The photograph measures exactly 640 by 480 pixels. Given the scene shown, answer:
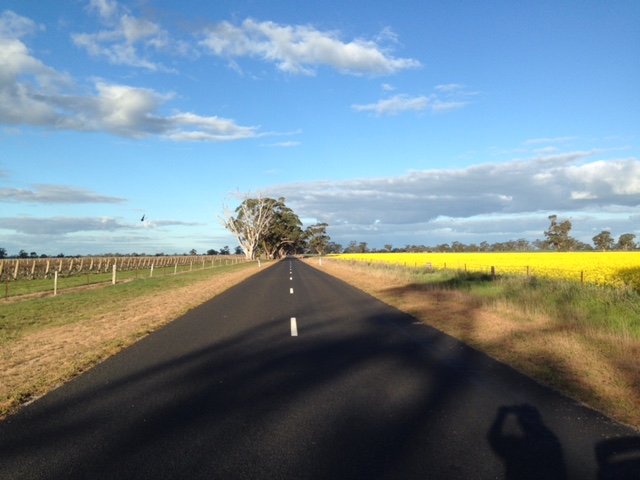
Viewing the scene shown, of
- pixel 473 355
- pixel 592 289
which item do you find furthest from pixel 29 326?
pixel 592 289

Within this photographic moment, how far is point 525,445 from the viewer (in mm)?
4398

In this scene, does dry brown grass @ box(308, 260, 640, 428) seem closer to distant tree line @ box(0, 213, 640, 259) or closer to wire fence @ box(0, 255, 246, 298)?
wire fence @ box(0, 255, 246, 298)

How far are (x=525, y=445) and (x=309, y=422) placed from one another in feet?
6.90

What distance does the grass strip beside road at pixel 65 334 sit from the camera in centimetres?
673

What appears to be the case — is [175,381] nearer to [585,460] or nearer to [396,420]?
[396,420]

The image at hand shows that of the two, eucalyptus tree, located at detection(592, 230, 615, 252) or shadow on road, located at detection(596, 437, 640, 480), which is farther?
eucalyptus tree, located at detection(592, 230, 615, 252)

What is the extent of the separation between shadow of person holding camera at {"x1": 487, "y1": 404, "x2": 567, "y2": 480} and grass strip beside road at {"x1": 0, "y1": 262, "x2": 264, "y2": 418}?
5262mm

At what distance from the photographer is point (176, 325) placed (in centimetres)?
1167

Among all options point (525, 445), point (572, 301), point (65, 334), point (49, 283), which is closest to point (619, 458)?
point (525, 445)

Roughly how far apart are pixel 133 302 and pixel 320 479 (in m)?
15.1

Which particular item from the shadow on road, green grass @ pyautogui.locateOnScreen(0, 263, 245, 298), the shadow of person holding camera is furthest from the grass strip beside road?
green grass @ pyautogui.locateOnScreen(0, 263, 245, 298)

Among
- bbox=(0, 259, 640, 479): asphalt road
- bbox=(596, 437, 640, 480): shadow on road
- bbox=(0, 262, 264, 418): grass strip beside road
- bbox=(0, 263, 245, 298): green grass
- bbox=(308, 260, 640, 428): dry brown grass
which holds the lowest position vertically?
bbox=(0, 263, 245, 298): green grass

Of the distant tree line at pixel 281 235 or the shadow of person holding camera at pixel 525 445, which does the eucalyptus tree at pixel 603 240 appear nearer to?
the distant tree line at pixel 281 235

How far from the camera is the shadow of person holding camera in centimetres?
386
